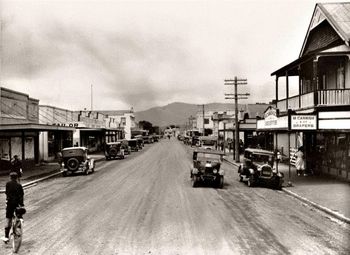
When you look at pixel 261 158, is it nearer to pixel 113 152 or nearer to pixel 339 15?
pixel 339 15

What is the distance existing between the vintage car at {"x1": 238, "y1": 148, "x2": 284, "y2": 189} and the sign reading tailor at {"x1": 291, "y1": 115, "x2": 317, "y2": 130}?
1920mm

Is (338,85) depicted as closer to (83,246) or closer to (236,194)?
(236,194)

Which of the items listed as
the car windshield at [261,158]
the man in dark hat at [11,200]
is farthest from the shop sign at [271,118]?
the man in dark hat at [11,200]

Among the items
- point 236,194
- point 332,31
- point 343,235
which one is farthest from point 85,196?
point 332,31

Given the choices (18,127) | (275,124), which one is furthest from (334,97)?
(18,127)

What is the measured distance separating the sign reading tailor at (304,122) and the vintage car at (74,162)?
13.8 m

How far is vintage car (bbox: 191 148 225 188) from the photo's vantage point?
65.7 ft

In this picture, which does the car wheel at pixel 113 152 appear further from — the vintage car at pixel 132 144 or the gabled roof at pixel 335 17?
the gabled roof at pixel 335 17

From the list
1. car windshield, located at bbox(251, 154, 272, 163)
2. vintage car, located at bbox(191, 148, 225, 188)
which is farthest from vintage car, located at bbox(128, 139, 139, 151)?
car windshield, located at bbox(251, 154, 272, 163)

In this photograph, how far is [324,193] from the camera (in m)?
17.4

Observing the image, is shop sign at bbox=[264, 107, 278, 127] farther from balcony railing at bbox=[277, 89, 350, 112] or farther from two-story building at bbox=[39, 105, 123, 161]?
two-story building at bbox=[39, 105, 123, 161]

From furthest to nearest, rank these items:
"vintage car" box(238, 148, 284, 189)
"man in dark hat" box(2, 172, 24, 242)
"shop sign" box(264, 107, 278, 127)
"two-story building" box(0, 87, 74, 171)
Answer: "two-story building" box(0, 87, 74, 171)
"shop sign" box(264, 107, 278, 127)
"vintage car" box(238, 148, 284, 189)
"man in dark hat" box(2, 172, 24, 242)

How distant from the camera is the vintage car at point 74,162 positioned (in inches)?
1052

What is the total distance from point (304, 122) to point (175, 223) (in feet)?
35.8
